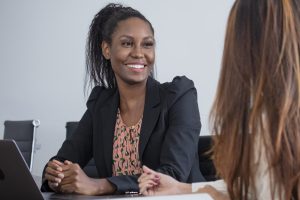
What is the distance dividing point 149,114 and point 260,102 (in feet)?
4.57

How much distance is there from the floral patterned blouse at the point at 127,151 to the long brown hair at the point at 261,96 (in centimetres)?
131

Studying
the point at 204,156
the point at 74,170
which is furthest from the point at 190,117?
the point at 74,170

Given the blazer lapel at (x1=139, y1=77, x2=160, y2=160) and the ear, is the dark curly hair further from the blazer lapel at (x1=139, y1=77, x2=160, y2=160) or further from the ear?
the blazer lapel at (x1=139, y1=77, x2=160, y2=160)

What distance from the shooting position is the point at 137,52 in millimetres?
2465

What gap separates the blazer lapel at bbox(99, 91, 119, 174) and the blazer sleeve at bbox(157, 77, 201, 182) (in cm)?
27

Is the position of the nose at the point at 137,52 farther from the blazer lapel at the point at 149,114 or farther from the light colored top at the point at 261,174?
Answer: the light colored top at the point at 261,174

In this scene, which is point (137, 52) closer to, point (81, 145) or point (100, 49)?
point (100, 49)

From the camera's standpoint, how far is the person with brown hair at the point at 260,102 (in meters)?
0.94

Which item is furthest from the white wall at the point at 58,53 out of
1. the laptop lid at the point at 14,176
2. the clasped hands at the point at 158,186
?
the laptop lid at the point at 14,176

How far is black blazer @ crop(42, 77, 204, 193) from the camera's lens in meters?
2.18

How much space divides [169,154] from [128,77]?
1.58 ft

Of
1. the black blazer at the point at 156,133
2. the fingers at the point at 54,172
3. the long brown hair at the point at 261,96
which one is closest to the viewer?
the long brown hair at the point at 261,96

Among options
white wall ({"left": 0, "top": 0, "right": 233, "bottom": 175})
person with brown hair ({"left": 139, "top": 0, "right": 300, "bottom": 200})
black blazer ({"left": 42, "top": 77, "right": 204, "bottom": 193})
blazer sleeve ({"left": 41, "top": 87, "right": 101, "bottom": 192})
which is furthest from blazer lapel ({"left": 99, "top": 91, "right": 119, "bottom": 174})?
white wall ({"left": 0, "top": 0, "right": 233, "bottom": 175})

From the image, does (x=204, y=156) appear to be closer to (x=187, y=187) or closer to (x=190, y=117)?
(x=190, y=117)
